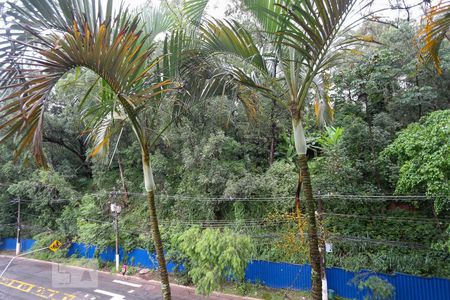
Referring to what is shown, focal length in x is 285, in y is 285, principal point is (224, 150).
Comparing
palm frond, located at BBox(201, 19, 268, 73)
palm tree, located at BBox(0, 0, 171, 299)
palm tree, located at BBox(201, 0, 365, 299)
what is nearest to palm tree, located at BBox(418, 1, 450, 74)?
palm tree, located at BBox(201, 0, 365, 299)

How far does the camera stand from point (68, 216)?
48.6 feet

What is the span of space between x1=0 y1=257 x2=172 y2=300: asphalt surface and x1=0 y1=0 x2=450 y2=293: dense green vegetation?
4.78ft

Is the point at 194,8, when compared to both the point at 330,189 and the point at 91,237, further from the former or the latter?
the point at 91,237

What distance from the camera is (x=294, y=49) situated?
87.2 inches

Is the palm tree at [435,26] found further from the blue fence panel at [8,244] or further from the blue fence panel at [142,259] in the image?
the blue fence panel at [8,244]

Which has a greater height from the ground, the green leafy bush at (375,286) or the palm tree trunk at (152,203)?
the palm tree trunk at (152,203)

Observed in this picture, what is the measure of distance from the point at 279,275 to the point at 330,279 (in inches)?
61.1

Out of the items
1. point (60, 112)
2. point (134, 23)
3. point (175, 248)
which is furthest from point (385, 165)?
point (60, 112)

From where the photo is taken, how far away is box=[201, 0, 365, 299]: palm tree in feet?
5.90

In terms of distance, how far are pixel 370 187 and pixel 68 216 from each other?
14199 millimetres

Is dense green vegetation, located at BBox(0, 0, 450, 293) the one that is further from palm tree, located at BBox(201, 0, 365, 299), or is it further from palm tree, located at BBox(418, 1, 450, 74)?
palm tree, located at BBox(418, 1, 450, 74)

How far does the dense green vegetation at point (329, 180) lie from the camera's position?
7.06m

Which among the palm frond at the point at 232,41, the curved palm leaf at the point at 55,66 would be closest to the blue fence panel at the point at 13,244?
the curved palm leaf at the point at 55,66

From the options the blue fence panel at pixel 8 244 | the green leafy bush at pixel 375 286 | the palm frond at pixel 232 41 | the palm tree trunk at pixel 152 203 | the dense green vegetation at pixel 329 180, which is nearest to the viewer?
the palm frond at pixel 232 41
